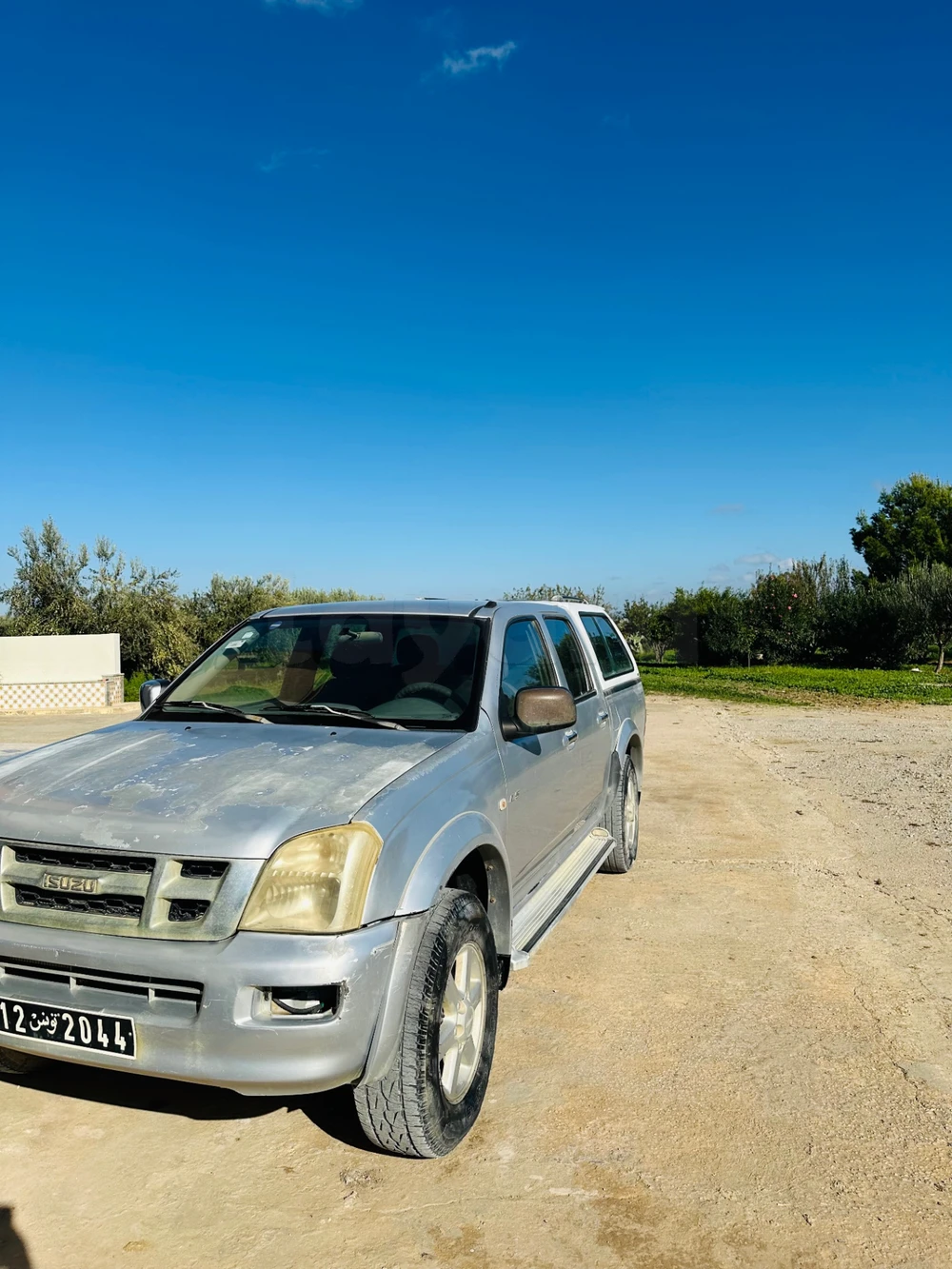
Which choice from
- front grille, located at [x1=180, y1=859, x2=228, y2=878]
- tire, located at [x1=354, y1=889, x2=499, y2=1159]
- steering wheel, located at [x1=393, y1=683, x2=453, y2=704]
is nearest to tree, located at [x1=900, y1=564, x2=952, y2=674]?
steering wheel, located at [x1=393, y1=683, x2=453, y2=704]

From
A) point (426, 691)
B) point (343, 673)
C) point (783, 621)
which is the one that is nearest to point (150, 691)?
point (343, 673)

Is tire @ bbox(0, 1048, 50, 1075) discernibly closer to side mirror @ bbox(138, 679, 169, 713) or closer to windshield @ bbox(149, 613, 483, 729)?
windshield @ bbox(149, 613, 483, 729)

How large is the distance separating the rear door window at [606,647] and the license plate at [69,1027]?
379 cm

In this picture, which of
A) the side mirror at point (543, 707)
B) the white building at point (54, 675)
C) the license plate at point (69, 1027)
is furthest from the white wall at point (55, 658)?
the license plate at point (69, 1027)

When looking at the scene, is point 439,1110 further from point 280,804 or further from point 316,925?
point 280,804

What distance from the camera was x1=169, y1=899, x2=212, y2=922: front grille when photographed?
247 centimetres

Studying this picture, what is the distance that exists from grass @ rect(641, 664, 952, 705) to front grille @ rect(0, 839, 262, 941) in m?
17.1

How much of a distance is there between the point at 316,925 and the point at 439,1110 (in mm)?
781

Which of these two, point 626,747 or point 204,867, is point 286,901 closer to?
point 204,867

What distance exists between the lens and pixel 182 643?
84.9 feet

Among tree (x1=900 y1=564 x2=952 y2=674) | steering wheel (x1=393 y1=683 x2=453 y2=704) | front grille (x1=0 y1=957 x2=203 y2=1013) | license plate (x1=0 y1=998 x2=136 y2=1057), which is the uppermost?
tree (x1=900 y1=564 x2=952 y2=674)

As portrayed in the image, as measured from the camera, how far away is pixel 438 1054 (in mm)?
2699

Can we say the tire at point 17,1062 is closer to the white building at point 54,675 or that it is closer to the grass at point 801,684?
the grass at point 801,684

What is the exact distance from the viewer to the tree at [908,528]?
52.0 m
